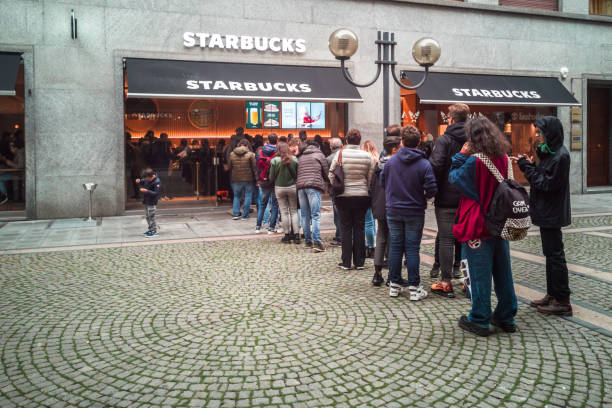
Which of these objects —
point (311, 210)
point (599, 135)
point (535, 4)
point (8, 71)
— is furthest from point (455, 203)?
point (599, 135)

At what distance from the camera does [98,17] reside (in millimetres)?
12180

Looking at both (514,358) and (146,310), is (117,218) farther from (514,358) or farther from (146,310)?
(514,358)

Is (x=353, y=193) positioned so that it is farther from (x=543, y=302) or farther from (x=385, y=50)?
(x=385, y=50)

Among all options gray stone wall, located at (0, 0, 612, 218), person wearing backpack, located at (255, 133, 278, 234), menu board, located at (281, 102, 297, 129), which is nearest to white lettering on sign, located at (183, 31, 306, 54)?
gray stone wall, located at (0, 0, 612, 218)

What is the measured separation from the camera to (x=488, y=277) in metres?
4.25

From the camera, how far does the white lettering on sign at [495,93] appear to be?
1495cm

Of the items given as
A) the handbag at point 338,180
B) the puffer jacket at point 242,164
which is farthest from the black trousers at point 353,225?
→ the puffer jacket at point 242,164

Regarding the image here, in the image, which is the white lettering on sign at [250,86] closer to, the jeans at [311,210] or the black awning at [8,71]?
the black awning at [8,71]

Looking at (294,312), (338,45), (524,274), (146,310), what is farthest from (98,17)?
(524,274)

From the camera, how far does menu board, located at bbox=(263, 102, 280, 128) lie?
14500 mm

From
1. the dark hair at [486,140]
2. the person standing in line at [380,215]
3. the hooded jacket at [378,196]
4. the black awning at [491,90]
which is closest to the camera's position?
the dark hair at [486,140]

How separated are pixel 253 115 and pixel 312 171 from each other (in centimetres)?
678

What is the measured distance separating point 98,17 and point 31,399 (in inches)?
439

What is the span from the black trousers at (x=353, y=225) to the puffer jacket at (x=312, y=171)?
4.94 ft
